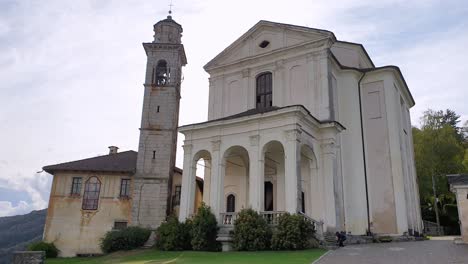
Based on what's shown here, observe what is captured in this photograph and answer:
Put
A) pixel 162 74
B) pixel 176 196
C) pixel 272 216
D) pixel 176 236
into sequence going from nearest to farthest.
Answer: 1. pixel 272 216
2. pixel 176 236
3. pixel 176 196
4. pixel 162 74

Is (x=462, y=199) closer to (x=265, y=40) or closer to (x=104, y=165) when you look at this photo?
(x=265, y=40)

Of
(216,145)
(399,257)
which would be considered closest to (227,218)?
(216,145)

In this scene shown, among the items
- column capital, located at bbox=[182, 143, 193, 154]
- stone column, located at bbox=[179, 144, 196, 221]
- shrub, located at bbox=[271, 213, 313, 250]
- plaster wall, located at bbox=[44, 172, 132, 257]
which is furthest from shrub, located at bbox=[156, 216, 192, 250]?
plaster wall, located at bbox=[44, 172, 132, 257]

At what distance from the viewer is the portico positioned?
18.4 metres

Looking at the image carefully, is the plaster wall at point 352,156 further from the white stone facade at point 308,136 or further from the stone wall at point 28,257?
the stone wall at point 28,257

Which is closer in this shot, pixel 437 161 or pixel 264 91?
pixel 264 91

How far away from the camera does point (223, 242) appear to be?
17969 millimetres

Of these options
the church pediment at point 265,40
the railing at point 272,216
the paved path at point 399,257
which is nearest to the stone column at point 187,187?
the railing at point 272,216

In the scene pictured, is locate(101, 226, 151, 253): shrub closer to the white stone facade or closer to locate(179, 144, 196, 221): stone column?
locate(179, 144, 196, 221): stone column

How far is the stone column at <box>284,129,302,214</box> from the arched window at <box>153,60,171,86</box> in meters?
14.9

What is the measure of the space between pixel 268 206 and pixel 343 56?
37.4 feet

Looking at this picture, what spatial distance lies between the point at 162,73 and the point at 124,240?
1393 cm

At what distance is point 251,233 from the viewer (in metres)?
16.8

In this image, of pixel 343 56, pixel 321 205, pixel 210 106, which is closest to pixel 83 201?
pixel 210 106
